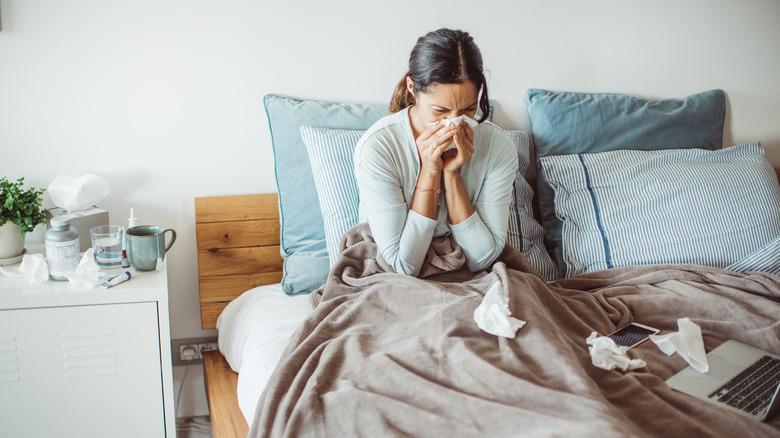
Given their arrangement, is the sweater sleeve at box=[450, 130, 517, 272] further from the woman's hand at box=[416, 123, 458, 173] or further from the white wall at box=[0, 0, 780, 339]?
the white wall at box=[0, 0, 780, 339]

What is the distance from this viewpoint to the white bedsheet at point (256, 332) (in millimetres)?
1323

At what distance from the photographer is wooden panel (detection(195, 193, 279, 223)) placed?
1809 millimetres

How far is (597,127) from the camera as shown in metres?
1.98

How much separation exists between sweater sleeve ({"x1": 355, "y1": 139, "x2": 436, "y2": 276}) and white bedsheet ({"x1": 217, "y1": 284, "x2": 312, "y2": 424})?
32 cm

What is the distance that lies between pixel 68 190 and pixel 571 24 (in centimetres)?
174

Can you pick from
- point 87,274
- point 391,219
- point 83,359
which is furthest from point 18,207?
point 391,219

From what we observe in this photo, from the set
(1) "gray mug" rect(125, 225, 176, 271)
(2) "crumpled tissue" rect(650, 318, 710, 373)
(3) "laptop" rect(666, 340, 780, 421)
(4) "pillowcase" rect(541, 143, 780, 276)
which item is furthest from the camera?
(4) "pillowcase" rect(541, 143, 780, 276)

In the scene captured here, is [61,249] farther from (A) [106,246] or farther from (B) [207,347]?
(B) [207,347]

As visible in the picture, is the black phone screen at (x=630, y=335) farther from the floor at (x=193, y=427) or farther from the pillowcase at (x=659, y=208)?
the floor at (x=193, y=427)

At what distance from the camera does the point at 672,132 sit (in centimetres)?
204

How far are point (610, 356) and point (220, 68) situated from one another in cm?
139

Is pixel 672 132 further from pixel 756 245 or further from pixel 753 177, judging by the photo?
pixel 756 245

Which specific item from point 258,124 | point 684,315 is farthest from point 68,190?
point 684,315

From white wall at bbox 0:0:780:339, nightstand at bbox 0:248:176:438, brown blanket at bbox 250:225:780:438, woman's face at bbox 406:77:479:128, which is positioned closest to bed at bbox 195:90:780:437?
brown blanket at bbox 250:225:780:438
